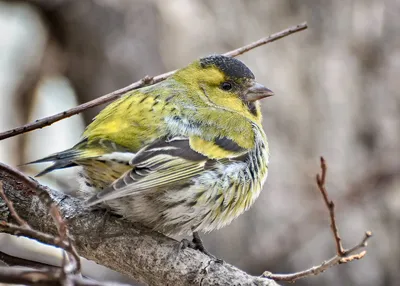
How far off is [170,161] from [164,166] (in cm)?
5

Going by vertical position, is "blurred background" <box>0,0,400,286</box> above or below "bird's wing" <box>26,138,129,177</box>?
above

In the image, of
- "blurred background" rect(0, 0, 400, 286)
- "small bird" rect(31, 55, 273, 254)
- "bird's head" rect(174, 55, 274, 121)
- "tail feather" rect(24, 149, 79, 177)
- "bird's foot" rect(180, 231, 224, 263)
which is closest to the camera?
"bird's foot" rect(180, 231, 224, 263)

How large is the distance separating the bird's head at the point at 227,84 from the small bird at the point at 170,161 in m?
0.15

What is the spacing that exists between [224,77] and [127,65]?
2.22m

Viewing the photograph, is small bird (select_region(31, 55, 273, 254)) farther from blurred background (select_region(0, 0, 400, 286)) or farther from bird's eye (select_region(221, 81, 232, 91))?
blurred background (select_region(0, 0, 400, 286))

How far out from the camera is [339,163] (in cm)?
571

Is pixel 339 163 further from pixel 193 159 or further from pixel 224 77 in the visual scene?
pixel 193 159

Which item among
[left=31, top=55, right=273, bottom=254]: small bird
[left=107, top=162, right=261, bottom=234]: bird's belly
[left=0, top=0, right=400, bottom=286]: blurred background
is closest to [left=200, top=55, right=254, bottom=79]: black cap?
[left=31, top=55, right=273, bottom=254]: small bird

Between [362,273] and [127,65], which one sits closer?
[362,273]

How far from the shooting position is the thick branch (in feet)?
8.93

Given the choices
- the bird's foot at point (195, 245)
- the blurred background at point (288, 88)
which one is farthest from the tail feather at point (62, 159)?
the blurred background at point (288, 88)

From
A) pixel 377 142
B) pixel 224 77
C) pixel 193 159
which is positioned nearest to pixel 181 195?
pixel 193 159

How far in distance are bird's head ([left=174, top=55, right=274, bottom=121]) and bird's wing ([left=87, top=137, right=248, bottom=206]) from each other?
609 mm

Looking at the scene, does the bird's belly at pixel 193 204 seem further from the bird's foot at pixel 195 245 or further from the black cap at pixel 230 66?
the black cap at pixel 230 66
